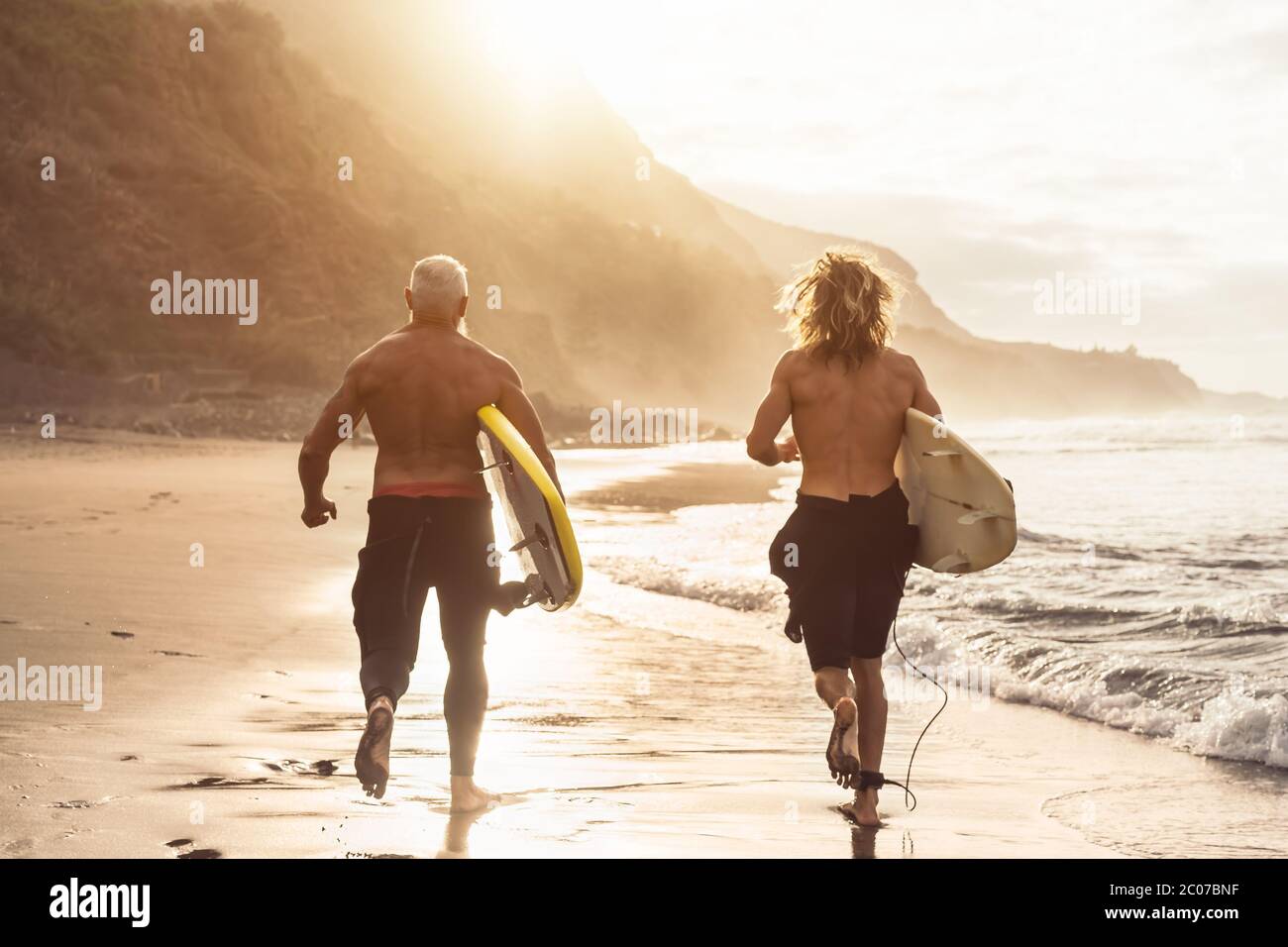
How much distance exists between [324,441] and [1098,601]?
8.08 m

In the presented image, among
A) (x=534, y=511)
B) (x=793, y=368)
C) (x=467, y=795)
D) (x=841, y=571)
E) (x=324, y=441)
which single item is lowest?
(x=467, y=795)

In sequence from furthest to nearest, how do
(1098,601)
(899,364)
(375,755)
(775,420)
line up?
1. (1098,601)
2. (899,364)
3. (775,420)
4. (375,755)

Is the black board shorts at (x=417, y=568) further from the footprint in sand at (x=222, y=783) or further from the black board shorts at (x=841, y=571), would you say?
the black board shorts at (x=841, y=571)

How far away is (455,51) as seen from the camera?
4889 inches

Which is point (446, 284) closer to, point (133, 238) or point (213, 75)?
point (133, 238)

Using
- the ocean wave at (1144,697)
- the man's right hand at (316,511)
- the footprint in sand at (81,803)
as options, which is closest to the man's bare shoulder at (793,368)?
the man's right hand at (316,511)

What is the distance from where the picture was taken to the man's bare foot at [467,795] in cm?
458

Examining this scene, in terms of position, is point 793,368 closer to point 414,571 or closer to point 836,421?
point 836,421

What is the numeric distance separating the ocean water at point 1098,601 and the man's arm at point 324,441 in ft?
14.1

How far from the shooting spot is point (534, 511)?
469 centimetres

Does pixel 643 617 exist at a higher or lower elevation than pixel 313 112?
lower

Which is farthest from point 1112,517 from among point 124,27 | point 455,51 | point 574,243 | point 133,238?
point 455,51

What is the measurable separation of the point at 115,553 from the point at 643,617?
13.8ft

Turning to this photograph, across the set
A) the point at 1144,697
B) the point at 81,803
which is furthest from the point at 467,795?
the point at 1144,697
